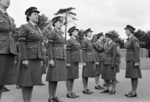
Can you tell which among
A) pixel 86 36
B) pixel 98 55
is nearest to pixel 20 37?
pixel 86 36

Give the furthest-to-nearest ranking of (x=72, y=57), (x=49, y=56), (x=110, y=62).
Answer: (x=110, y=62) → (x=72, y=57) → (x=49, y=56)

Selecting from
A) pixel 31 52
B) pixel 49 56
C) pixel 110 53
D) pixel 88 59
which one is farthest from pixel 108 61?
pixel 31 52

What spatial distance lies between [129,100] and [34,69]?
3184 millimetres

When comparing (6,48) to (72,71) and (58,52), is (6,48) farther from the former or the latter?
(72,71)

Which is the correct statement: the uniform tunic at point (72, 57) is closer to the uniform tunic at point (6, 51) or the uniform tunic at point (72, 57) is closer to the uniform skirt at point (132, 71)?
the uniform skirt at point (132, 71)

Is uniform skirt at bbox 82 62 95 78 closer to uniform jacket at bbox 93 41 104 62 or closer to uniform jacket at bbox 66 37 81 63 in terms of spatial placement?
uniform jacket at bbox 66 37 81 63

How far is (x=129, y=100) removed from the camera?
242 inches

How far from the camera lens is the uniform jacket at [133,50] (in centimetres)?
670

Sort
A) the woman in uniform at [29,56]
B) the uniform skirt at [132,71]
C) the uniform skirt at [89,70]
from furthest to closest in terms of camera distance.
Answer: the uniform skirt at [89,70] → the uniform skirt at [132,71] → the woman in uniform at [29,56]

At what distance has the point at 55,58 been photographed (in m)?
5.65

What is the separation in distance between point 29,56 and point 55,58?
119 cm

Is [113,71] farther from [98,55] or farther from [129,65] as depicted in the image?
[98,55]

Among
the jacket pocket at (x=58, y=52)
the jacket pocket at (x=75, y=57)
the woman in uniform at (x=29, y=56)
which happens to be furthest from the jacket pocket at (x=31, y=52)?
the jacket pocket at (x=75, y=57)

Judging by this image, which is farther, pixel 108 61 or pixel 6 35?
pixel 108 61
